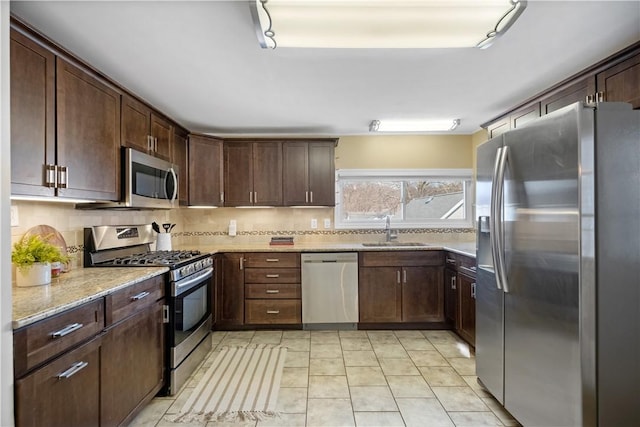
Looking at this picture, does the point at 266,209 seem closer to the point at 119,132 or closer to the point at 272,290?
the point at 272,290

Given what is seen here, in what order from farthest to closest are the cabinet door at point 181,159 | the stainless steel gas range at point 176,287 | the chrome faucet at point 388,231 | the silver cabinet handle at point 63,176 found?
the chrome faucet at point 388,231, the cabinet door at point 181,159, the stainless steel gas range at point 176,287, the silver cabinet handle at point 63,176

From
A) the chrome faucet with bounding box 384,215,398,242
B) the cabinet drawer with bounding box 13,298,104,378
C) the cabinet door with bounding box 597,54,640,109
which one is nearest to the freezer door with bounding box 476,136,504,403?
the cabinet door with bounding box 597,54,640,109

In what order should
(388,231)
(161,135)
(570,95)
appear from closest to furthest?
(570,95) → (161,135) → (388,231)

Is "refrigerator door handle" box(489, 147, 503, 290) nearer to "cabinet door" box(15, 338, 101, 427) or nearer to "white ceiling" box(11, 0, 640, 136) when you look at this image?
"white ceiling" box(11, 0, 640, 136)

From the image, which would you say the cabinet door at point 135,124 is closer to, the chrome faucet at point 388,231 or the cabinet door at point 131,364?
the cabinet door at point 131,364

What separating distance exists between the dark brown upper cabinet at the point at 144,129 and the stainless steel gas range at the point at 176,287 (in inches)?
28.2

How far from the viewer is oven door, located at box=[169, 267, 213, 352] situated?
2.33m

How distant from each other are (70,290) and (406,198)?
11.7 feet

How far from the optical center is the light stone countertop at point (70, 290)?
4.22 ft

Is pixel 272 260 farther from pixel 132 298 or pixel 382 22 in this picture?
pixel 382 22

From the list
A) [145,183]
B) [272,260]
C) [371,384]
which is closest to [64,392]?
[145,183]

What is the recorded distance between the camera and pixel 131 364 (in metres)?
1.88

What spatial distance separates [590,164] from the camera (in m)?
1.45

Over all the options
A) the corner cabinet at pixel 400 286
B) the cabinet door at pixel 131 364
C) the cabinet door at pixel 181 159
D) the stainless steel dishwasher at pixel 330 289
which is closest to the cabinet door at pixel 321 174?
the stainless steel dishwasher at pixel 330 289
